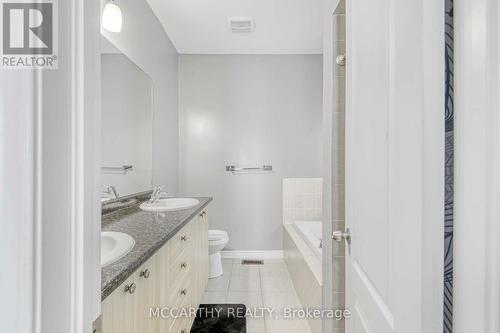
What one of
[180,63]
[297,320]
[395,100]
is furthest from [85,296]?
[180,63]

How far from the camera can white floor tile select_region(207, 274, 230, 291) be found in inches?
106

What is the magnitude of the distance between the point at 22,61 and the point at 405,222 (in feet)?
2.29

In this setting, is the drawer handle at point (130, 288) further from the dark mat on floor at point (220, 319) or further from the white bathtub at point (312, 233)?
the white bathtub at point (312, 233)

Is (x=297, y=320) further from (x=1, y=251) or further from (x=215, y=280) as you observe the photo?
(x=1, y=251)

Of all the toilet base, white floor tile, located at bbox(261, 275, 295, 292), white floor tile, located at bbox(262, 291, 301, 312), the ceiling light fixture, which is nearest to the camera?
the ceiling light fixture

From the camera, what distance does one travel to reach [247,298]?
2.48 metres

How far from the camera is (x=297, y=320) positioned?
214 centimetres

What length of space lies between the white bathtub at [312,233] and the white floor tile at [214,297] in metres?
0.90

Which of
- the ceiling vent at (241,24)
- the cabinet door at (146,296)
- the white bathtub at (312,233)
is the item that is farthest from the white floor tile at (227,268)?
the ceiling vent at (241,24)

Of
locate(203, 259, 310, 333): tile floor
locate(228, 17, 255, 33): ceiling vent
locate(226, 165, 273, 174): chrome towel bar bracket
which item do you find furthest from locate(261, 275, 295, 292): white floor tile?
locate(228, 17, 255, 33): ceiling vent

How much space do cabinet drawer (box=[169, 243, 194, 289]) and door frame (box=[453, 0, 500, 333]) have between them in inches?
50.9

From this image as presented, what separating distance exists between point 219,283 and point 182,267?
4.11 ft

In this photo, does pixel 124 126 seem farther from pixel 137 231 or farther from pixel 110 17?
pixel 137 231

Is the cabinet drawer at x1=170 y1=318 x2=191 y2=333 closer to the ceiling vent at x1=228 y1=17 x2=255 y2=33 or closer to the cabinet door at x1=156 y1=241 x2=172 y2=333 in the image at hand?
the cabinet door at x1=156 y1=241 x2=172 y2=333
